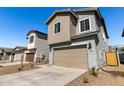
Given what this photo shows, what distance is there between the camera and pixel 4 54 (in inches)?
1204

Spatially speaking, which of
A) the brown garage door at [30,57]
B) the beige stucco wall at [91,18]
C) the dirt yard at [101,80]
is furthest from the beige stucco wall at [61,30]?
the brown garage door at [30,57]

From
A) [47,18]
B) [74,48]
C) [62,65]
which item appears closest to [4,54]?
[47,18]

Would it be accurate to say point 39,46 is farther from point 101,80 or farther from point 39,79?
point 101,80

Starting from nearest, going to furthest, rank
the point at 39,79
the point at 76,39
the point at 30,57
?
1. the point at 39,79
2. the point at 76,39
3. the point at 30,57

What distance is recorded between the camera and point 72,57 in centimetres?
996

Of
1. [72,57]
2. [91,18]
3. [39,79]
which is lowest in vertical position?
[39,79]

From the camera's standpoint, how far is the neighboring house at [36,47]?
56.9 feet

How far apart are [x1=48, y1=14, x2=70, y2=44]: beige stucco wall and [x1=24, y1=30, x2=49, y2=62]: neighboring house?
606cm

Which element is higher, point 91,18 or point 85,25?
point 91,18

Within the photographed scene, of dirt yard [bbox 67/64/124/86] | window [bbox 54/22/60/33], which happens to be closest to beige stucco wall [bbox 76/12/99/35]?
window [bbox 54/22/60/33]

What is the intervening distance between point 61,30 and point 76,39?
2.50 metres

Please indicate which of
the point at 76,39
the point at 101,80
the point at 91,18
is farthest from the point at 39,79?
the point at 91,18

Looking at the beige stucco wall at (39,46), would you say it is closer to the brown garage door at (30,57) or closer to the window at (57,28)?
the brown garage door at (30,57)
